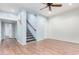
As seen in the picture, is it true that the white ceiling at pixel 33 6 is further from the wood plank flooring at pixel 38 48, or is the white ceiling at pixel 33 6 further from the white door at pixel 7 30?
the wood plank flooring at pixel 38 48

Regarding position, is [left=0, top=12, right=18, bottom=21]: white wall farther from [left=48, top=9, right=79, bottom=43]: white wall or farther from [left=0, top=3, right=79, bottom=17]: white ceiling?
[left=48, top=9, right=79, bottom=43]: white wall

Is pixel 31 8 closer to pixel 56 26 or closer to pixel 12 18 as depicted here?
pixel 12 18

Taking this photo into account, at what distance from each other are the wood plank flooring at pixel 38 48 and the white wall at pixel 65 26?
0.45ft

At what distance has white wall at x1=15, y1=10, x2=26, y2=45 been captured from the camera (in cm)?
195

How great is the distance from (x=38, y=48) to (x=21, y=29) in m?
0.55

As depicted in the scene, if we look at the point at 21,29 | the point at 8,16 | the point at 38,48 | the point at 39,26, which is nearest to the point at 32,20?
the point at 39,26

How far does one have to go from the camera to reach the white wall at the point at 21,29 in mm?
1954

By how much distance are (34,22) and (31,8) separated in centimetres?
32

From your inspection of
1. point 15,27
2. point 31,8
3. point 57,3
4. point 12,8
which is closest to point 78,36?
point 57,3

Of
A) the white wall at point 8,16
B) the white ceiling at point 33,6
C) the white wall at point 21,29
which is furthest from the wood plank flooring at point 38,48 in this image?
the white ceiling at point 33,6

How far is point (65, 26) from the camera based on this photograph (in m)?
2.08

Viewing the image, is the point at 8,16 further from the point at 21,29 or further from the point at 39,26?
the point at 39,26

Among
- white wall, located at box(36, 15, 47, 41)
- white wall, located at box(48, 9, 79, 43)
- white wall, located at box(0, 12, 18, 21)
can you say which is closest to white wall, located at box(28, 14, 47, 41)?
white wall, located at box(36, 15, 47, 41)

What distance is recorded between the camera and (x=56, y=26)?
2152 mm
